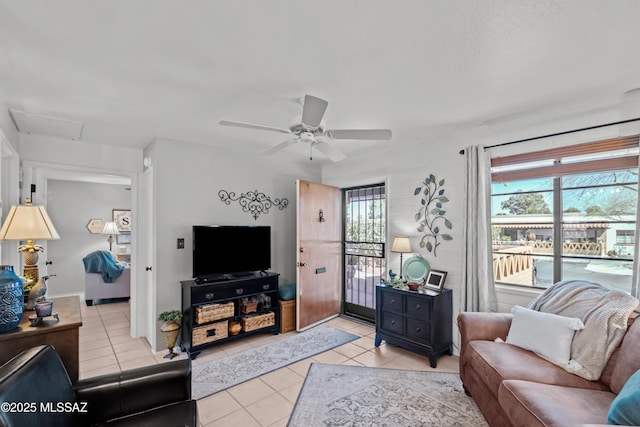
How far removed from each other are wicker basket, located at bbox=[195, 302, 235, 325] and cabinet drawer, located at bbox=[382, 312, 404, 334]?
5.79ft

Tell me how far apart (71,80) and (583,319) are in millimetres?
3881

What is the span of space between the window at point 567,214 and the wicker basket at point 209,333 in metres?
2.99

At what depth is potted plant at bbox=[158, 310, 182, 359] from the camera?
3201mm

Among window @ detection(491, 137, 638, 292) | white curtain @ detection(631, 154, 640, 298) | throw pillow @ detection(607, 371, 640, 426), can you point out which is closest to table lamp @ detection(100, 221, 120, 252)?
window @ detection(491, 137, 638, 292)

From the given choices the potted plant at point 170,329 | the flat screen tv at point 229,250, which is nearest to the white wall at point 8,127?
the flat screen tv at point 229,250

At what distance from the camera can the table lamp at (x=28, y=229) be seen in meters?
2.06

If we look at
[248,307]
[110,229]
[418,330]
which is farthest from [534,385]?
[110,229]

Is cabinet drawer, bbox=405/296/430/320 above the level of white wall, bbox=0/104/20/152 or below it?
below

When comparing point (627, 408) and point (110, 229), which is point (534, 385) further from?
point (110, 229)

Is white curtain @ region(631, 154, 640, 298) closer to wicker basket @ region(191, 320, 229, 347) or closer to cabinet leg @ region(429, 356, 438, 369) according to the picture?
cabinet leg @ region(429, 356, 438, 369)

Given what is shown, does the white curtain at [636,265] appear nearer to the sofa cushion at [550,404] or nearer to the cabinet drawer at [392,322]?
the sofa cushion at [550,404]

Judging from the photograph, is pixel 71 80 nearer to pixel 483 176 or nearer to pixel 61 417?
pixel 61 417

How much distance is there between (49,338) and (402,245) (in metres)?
3.15

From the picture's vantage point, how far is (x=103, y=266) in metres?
5.31
